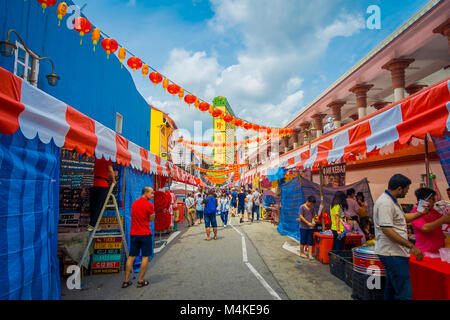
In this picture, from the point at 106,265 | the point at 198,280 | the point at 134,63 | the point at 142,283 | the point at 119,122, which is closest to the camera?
the point at 142,283

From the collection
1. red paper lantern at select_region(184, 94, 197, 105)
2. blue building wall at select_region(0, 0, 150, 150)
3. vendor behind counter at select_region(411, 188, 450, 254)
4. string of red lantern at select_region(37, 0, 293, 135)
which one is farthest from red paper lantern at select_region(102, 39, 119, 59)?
vendor behind counter at select_region(411, 188, 450, 254)

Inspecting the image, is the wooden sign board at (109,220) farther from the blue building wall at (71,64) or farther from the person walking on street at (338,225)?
the person walking on street at (338,225)

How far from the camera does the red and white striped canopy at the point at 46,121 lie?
2459 mm

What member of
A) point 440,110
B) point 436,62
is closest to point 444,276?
point 440,110

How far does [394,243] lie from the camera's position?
10.5 feet

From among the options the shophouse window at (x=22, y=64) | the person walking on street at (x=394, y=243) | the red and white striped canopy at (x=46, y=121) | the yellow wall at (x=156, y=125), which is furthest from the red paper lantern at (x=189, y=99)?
the yellow wall at (x=156, y=125)

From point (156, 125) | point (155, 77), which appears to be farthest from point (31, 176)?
point (156, 125)

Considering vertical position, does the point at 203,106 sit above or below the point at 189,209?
above

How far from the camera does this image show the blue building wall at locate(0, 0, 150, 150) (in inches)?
242

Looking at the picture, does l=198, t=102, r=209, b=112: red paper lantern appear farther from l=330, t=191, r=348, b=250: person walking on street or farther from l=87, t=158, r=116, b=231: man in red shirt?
l=330, t=191, r=348, b=250: person walking on street

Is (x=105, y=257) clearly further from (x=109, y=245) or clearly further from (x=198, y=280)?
(x=198, y=280)

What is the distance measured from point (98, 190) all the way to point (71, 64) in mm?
5201

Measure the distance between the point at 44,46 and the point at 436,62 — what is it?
14420 millimetres

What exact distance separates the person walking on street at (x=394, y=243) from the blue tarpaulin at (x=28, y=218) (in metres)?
4.44
